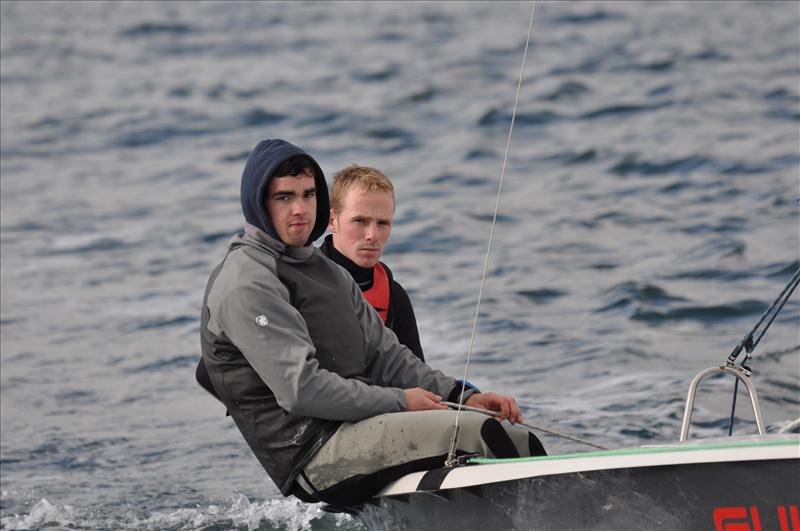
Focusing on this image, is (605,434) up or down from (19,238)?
down

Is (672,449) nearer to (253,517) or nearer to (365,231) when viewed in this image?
(365,231)

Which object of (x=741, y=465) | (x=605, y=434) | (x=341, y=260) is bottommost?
(x=605, y=434)

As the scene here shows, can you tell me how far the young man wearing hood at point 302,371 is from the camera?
12.5 feet

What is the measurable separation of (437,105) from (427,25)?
190 inches

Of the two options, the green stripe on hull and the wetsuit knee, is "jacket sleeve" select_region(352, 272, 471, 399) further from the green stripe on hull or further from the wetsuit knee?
the green stripe on hull

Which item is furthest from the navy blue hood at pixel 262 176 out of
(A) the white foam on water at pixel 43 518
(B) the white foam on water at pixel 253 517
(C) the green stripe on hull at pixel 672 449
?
(A) the white foam on water at pixel 43 518

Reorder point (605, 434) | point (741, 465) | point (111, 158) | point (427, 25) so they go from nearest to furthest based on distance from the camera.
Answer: point (741, 465) < point (605, 434) < point (111, 158) < point (427, 25)

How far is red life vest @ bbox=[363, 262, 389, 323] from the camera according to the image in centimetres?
480

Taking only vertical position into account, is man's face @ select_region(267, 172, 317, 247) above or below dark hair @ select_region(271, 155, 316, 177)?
below

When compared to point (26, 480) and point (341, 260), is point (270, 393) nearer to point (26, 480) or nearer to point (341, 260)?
point (341, 260)

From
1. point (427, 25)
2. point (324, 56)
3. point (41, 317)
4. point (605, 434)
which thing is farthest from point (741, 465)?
point (427, 25)

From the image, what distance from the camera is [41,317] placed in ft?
31.4

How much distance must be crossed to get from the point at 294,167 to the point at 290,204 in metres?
0.10

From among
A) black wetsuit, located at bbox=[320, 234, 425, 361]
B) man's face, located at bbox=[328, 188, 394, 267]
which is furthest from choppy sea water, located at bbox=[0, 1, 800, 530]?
man's face, located at bbox=[328, 188, 394, 267]
